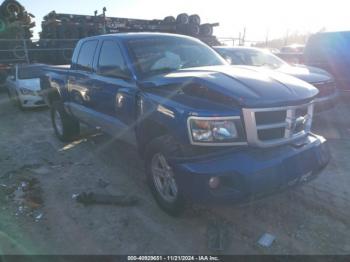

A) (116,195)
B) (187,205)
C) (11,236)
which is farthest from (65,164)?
(187,205)

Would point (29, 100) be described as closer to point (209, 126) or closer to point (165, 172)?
point (165, 172)

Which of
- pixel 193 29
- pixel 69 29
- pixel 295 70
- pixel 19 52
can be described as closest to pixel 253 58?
pixel 295 70

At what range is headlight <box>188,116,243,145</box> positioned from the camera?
280 centimetres

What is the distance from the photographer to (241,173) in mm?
2654

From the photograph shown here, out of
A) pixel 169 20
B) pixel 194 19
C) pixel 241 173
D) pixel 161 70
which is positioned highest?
pixel 194 19

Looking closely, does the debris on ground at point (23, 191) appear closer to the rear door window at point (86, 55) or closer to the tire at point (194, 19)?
the rear door window at point (86, 55)

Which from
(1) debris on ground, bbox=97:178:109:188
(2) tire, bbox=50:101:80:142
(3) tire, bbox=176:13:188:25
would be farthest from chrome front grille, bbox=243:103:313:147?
(3) tire, bbox=176:13:188:25

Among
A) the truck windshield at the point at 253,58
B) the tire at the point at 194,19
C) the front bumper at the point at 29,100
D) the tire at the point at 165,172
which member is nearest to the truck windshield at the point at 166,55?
the tire at the point at 165,172

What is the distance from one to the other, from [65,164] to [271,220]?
3.36 metres

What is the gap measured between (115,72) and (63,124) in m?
2.53

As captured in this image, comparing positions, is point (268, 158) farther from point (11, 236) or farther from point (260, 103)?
point (11, 236)

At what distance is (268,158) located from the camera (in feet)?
9.13

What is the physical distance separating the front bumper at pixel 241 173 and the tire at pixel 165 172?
0.18m

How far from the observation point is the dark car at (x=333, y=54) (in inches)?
302
